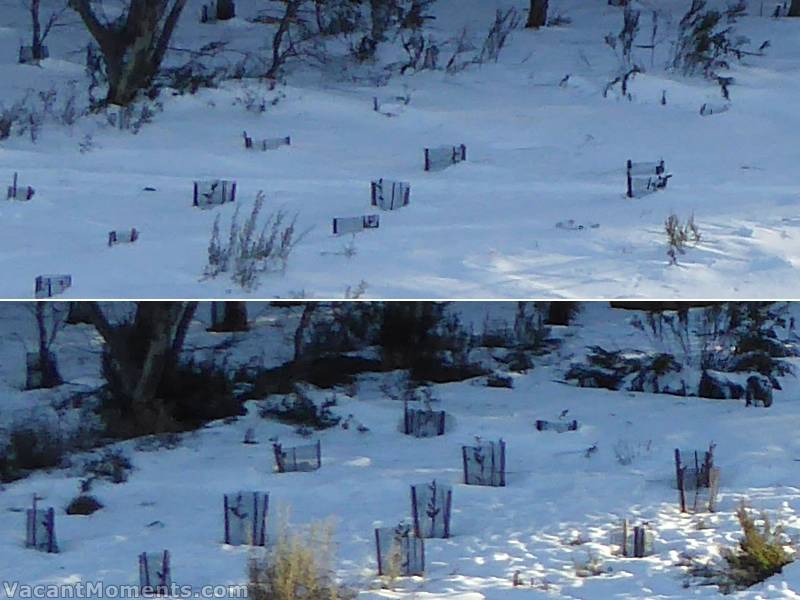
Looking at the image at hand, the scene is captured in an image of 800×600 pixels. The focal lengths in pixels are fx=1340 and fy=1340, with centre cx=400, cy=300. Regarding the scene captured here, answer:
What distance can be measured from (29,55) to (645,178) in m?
6.83

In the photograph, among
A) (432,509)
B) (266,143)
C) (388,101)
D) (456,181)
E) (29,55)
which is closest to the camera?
(432,509)

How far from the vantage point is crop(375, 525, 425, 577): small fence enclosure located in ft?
17.9

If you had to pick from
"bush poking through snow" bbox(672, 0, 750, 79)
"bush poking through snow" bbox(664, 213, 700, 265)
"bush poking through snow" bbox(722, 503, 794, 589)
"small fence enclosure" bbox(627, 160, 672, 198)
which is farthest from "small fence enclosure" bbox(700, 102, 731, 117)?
"bush poking through snow" bbox(722, 503, 794, 589)

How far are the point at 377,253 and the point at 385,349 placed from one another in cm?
66

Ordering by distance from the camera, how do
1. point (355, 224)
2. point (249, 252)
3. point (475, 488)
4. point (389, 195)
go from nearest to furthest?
A: point (475, 488) < point (249, 252) < point (355, 224) < point (389, 195)

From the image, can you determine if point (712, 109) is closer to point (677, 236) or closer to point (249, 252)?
point (677, 236)

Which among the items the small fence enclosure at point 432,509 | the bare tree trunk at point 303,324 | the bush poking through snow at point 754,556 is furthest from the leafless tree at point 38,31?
the bush poking through snow at point 754,556

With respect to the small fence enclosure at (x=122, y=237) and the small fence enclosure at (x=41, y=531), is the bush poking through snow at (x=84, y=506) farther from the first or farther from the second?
the small fence enclosure at (x=122, y=237)

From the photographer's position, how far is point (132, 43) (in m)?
11.7

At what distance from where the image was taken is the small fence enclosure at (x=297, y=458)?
6.76 metres

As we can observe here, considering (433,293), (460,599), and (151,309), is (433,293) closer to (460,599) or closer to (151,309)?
(151,309)

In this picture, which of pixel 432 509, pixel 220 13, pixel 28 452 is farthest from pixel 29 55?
pixel 432 509

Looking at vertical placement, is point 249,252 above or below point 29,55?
below

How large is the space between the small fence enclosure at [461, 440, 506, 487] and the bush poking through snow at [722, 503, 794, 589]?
1346mm
